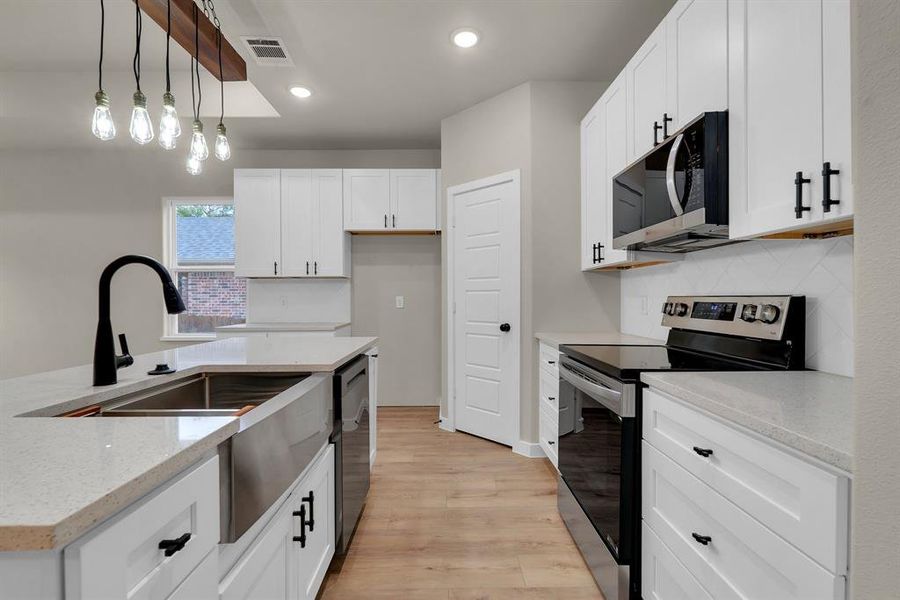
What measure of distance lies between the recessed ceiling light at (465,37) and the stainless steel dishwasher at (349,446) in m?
1.98

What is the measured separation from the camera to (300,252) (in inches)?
163

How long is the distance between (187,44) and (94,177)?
3.51m

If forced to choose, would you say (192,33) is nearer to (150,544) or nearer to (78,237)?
(150,544)

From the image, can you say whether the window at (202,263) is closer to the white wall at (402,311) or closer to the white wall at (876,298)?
the white wall at (402,311)

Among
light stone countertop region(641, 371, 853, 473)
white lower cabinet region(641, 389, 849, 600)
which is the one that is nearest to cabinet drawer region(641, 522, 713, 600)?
white lower cabinet region(641, 389, 849, 600)

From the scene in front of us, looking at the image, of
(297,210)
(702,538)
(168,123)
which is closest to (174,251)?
(297,210)

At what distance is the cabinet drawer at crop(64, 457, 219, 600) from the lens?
51 cm

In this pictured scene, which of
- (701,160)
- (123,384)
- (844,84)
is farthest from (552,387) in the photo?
(123,384)

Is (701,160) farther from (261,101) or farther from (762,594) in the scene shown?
(261,101)

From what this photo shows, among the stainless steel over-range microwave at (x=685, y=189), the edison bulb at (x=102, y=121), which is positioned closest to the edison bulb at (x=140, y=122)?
the edison bulb at (x=102, y=121)

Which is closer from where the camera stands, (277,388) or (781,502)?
(781,502)

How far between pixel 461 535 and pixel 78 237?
4.91 metres

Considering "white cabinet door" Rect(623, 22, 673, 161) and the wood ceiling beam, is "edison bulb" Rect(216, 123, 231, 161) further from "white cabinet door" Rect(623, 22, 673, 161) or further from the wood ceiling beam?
"white cabinet door" Rect(623, 22, 673, 161)

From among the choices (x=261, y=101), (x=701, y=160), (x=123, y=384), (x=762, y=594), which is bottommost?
(x=762, y=594)
